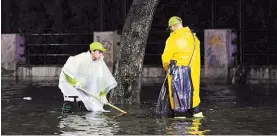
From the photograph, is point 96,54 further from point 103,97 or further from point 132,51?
point 132,51

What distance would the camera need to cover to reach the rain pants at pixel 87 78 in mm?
11570

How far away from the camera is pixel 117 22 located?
85.1 feet

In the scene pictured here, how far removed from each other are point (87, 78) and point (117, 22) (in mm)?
14304

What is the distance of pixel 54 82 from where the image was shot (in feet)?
67.7

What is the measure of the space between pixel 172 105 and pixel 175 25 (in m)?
1.20

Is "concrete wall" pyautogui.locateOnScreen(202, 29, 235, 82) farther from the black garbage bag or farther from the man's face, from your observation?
the black garbage bag

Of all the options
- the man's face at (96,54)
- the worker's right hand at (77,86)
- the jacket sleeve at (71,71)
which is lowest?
the worker's right hand at (77,86)

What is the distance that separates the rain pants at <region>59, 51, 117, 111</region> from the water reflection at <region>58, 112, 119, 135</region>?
0.90ft

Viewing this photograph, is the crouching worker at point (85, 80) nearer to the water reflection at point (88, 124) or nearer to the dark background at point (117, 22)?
the water reflection at point (88, 124)

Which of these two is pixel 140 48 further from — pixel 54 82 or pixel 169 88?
pixel 54 82

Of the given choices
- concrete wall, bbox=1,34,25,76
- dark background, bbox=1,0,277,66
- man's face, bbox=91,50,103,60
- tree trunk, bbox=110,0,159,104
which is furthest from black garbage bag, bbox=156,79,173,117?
concrete wall, bbox=1,34,25,76

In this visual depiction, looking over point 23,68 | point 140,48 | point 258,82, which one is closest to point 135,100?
point 140,48

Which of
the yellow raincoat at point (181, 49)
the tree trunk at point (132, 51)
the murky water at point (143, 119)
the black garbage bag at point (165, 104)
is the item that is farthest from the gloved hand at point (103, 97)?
the yellow raincoat at point (181, 49)

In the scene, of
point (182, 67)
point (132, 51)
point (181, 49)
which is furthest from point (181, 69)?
point (132, 51)
